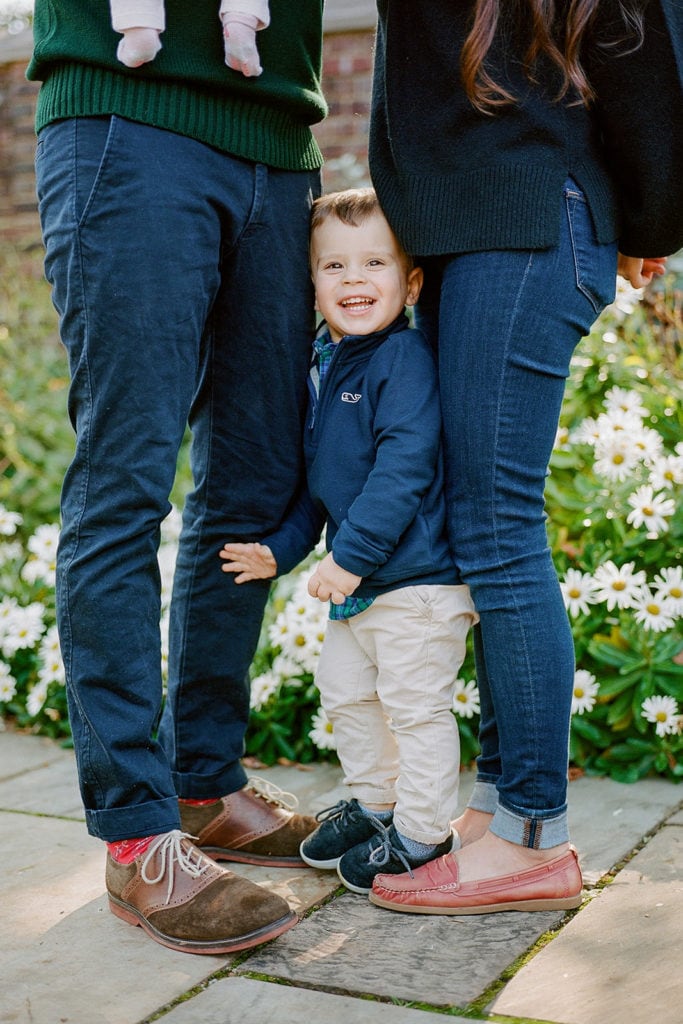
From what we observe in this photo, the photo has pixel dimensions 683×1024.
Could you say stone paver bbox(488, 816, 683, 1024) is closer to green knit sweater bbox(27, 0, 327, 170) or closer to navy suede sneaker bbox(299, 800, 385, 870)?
navy suede sneaker bbox(299, 800, 385, 870)

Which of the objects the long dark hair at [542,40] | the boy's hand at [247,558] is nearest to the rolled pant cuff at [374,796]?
the boy's hand at [247,558]

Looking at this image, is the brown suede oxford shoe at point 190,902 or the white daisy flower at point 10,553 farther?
the white daisy flower at point 10,553

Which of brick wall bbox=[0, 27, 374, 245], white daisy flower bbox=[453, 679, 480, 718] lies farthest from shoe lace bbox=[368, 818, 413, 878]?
brick wall bbox=[0, 27, 374, 245]

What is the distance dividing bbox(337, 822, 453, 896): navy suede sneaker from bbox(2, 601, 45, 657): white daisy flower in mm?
1576

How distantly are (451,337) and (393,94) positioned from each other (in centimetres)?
42

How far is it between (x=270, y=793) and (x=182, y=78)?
4.52 feet

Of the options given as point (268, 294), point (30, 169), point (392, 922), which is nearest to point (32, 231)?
point (30, 169)

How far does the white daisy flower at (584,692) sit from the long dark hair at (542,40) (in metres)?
1.34

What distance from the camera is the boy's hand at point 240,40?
1.84 m

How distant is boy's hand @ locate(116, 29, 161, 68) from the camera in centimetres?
178

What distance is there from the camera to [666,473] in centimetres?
285

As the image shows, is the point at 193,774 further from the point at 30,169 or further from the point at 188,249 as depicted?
the point at 30,169

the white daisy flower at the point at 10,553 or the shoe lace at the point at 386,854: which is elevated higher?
the white daisy flower at the point at 10,553

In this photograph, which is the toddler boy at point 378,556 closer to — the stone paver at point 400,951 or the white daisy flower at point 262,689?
the stone paver at point 400,951
